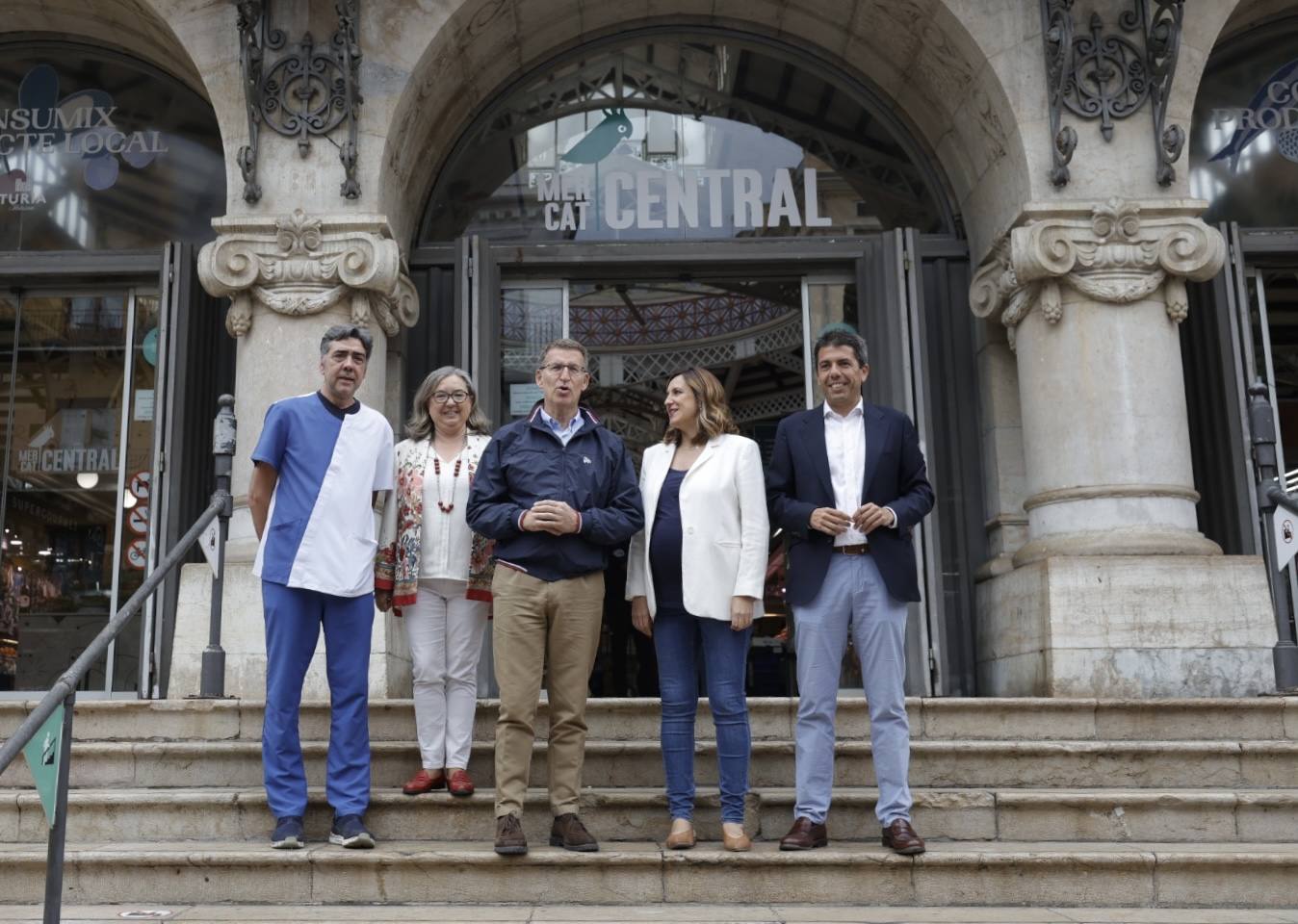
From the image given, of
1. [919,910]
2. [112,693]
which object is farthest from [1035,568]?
[112,693]

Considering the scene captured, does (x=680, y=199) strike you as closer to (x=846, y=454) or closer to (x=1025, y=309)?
(x=1025, y=309)

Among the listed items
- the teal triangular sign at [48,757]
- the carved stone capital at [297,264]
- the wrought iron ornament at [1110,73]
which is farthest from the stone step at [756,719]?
the wrought iron ornament at [1110,73]

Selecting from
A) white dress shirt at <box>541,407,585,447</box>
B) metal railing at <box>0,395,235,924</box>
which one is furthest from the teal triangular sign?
white dress shirt at <box>541,407,585,447</box>

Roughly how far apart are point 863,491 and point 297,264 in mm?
3973

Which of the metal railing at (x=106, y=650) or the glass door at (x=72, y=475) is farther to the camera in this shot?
the glass door at (x=72, y=475)

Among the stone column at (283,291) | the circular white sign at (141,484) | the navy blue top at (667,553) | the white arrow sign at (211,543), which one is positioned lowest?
the navy blue top at (667,553)

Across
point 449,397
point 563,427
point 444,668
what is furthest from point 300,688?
point 563,427

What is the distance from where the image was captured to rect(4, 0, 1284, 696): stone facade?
7219 mm

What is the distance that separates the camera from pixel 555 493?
526 cm

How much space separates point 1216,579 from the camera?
7.22 meters

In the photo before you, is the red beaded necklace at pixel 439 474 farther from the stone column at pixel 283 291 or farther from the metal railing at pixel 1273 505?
the metal railing at pixel 1273 505

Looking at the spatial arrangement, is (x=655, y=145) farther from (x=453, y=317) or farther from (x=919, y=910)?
(x=919, y=910)

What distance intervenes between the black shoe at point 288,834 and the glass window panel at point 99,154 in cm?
548

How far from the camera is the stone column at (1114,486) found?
7.15m
